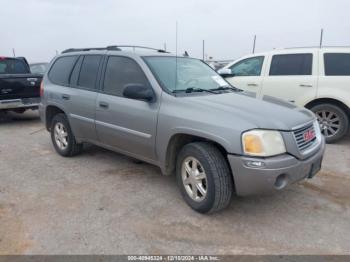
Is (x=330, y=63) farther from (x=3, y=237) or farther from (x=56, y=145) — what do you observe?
(x=3, y=237)

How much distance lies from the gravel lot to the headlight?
80 centimetres

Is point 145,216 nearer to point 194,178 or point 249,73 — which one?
point 194,178

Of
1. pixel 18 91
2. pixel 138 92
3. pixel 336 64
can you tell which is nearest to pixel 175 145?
pixel 138 92

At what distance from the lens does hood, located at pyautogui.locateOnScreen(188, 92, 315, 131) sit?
3.14 m

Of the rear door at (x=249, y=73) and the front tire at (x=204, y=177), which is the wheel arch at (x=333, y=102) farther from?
the front tire at (x=204, y=177)

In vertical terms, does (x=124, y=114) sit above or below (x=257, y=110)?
below

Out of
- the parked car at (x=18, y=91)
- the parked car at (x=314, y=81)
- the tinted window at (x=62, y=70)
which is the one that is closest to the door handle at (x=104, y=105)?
the tinted window at (x=62, y=70)

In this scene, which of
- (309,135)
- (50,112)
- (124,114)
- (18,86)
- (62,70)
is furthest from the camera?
(18,86)

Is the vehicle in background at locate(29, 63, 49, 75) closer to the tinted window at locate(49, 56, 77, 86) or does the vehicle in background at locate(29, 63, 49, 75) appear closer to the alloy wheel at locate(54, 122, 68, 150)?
the tinted window at locate(49, 56, 77, 86)

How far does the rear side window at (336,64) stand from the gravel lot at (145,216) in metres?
2.02

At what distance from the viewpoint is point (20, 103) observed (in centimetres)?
808

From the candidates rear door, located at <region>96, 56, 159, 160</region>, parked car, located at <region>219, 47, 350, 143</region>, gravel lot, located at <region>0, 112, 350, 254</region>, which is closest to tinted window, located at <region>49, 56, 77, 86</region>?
rear door, located at <region>96, 56, 159, 160</region>

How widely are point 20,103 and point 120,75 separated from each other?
4813 millimetres

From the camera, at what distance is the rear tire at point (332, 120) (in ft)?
20.2
